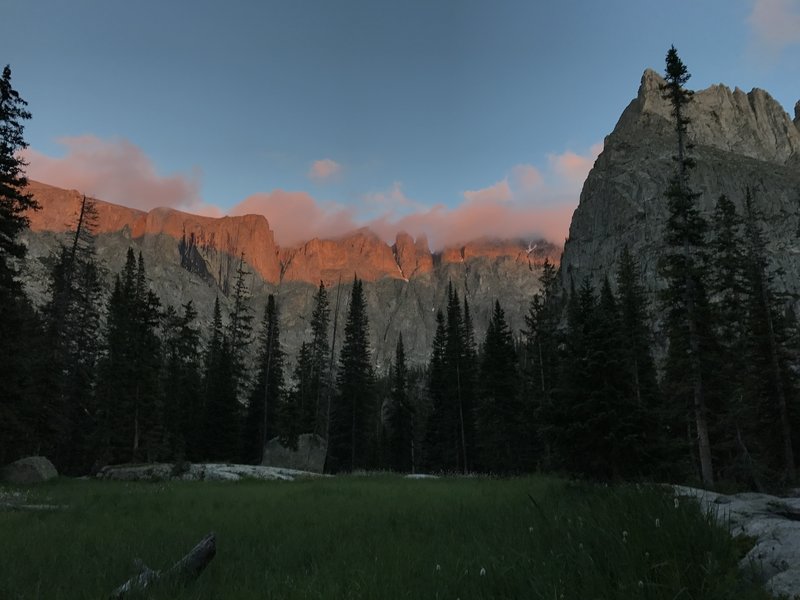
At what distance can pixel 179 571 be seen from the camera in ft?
17.0

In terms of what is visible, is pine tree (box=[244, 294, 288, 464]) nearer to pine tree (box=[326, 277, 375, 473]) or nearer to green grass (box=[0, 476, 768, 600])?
pine tree (box=[326, 277, 375, 473])

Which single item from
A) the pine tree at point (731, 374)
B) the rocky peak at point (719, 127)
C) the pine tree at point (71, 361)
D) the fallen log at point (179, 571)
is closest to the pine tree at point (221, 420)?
the pine tree at point (71, 361)

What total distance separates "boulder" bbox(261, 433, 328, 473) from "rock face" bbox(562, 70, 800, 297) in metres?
117

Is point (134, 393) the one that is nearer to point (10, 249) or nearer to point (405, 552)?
point (10, 249)

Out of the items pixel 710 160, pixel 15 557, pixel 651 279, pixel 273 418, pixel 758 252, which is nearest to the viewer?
pixel 15 557

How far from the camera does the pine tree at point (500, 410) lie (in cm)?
4269

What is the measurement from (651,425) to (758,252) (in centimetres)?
2336

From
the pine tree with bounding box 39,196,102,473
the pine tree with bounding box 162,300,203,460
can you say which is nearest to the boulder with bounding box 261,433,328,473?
the pine tree with bounding box 162,300,203,460

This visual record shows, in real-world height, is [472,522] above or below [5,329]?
below

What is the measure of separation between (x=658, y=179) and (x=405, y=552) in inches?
7247

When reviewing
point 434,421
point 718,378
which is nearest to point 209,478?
point 718,378

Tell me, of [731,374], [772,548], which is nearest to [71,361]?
[731,374]

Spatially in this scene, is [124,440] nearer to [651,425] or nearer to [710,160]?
[651,425]

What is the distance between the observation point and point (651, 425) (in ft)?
45.8
